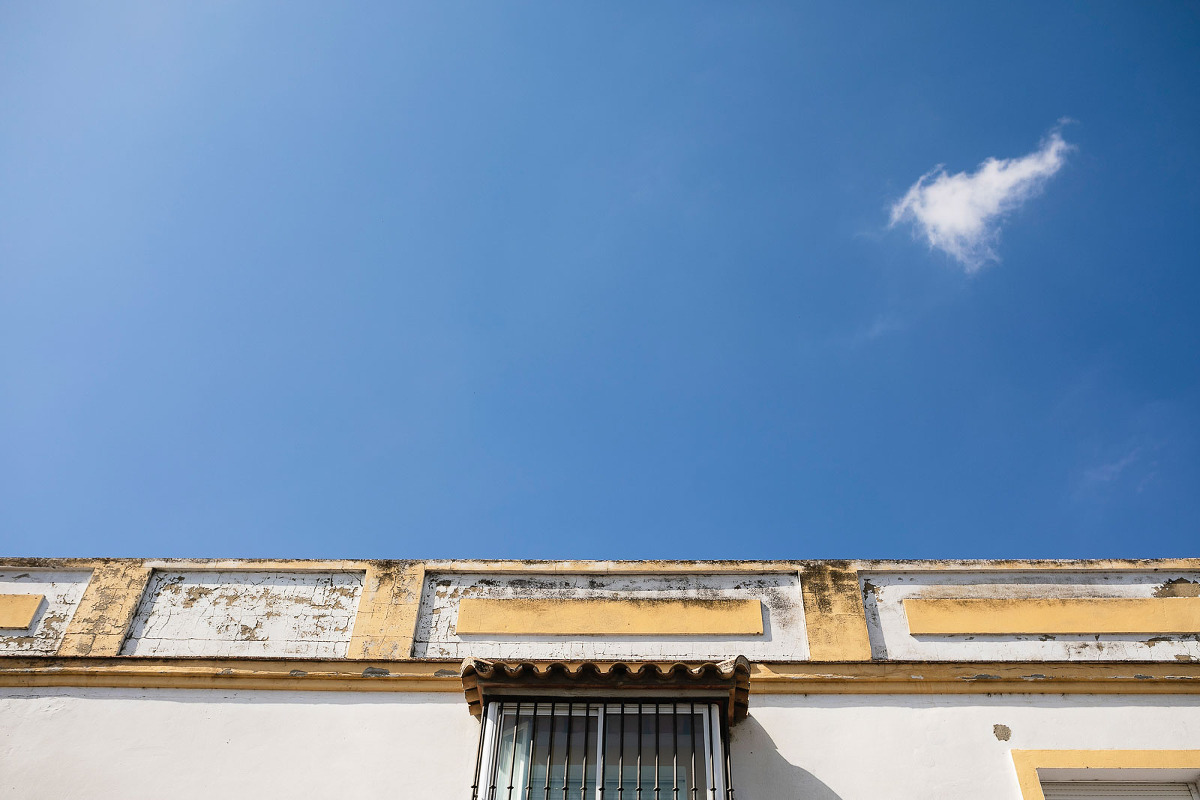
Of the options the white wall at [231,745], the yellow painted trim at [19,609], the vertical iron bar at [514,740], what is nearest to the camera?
the vertical iron bar at [514,740]

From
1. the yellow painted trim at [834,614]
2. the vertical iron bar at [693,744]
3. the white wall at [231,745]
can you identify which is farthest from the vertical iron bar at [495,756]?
the yellow painted trim at [834,614]

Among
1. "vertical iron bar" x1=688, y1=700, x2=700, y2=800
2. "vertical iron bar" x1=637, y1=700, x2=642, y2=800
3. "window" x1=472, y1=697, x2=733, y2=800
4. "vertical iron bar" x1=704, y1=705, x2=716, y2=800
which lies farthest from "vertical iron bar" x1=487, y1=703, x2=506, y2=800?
"vertical iron bar" x1=704, y1=705, x2=716, y2=800

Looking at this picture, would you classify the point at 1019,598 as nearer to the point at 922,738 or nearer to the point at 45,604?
the point at 922,738

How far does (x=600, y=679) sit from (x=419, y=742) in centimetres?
152

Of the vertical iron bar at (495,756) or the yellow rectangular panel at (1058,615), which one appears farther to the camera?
the yellow rectangular panel at (1058,615)

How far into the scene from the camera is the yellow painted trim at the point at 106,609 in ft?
25.4

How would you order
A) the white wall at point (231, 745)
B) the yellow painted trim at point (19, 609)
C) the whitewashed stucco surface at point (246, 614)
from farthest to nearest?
1. the yellow painted trim at point (19, 609)
2. the whitewashed stucco surface at point (246, 614)
3. the white wall at point (231, 745)

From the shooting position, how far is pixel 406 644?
7.64m

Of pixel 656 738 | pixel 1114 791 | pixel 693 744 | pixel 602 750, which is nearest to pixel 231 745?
pixel 602 750

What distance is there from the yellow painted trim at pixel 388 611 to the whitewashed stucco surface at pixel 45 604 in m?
2.50

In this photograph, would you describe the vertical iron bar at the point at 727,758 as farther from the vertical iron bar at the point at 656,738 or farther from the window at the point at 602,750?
the vertical iron bar at the point at 656,738

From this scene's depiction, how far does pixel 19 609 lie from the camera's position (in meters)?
7.97

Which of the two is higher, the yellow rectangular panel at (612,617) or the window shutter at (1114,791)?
the yellow rectangular panel at (612,617)

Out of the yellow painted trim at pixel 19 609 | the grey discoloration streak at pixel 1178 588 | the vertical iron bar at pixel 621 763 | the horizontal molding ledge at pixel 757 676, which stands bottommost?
the vertical iron bar at pixel 621 763
